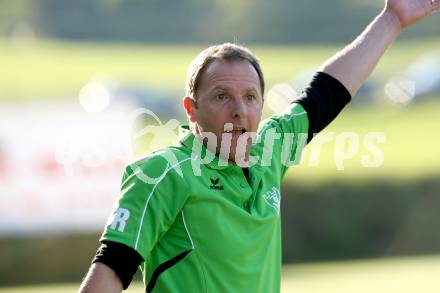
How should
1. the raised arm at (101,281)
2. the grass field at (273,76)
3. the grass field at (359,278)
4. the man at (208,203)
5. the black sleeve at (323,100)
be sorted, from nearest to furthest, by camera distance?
Result: the raised arm at (101,281)
the man at (208,203)
the black sleeve at (323,100)
the grass field at (359,278)
the grass field at (273,76)

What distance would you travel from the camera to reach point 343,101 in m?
4.97

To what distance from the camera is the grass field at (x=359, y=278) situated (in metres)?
12.7

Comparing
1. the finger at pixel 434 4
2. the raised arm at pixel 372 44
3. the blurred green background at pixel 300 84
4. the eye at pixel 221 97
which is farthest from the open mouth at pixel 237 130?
the blurred green background at pixel 300 84

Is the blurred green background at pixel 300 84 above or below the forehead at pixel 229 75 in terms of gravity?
above

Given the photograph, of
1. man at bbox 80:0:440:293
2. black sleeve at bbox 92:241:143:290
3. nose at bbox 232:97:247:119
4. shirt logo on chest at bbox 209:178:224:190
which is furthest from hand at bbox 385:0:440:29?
black sleeve at bbox 92:241:143:290

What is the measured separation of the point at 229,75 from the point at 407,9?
3.83 ft

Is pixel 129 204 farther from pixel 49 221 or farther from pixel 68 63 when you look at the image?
pixel 68 63

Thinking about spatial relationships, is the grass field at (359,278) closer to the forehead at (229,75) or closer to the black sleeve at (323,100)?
the black sleeve at (323,100)

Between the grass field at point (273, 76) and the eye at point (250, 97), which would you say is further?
the grass field at point (273, 76)

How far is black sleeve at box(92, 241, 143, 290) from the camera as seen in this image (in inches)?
155

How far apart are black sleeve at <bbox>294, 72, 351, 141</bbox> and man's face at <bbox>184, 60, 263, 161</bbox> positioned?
2.00ft

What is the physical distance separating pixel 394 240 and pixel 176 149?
12.8 metres

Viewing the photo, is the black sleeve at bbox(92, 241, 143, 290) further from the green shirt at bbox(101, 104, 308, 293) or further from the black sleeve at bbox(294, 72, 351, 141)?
the black sleeve at bbox(294, 72, 351, 141)

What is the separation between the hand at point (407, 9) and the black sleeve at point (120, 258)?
1.83 meters
